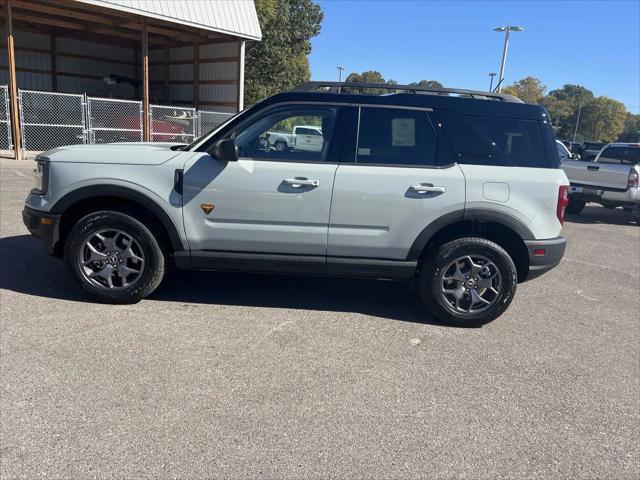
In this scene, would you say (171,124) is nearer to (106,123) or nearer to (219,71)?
(106,123)

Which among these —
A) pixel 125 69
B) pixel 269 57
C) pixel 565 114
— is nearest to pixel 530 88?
pixel 565 114

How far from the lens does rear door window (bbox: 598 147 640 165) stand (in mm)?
11438

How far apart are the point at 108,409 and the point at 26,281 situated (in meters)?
2.72

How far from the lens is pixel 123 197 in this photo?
14.6ft

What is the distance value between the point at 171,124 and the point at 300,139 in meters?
15.1

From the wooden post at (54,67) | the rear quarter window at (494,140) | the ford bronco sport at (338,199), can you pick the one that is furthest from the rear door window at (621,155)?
the wooden post at (54,67)

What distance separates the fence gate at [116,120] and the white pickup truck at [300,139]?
13532mm

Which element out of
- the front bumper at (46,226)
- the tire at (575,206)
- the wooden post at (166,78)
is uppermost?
the wooden post at (166,78)

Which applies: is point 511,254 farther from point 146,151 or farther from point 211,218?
point 146,151

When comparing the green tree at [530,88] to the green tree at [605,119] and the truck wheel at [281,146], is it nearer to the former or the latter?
the green tree at [605,119]

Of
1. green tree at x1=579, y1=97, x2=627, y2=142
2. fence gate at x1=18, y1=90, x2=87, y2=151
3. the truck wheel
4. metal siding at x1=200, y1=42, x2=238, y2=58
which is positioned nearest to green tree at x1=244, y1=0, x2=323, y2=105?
metal siding at x1=200, y1=42, x2=238, y2=58

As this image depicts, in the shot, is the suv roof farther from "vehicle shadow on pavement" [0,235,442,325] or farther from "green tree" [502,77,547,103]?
"green tree" [502,77,547,103]

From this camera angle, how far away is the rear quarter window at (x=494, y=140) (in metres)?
4.44

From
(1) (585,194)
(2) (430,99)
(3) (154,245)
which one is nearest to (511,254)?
(2) (430,99)
